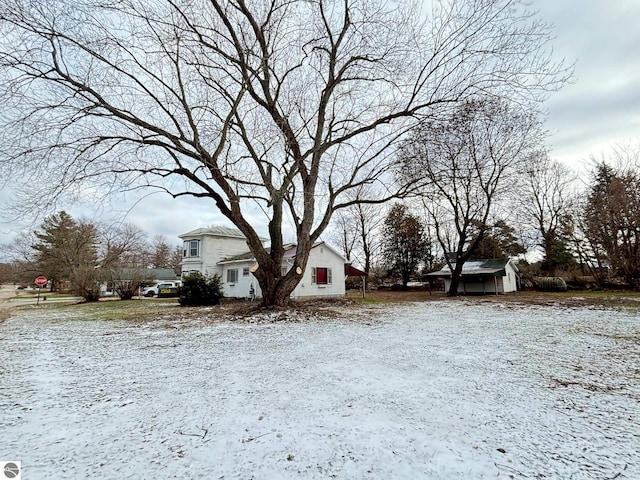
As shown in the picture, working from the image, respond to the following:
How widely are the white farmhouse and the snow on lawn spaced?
40.2 ft

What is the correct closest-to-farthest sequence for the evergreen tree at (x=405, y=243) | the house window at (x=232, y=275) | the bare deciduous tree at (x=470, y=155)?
the bare deciduous tree at (x=470, y=155)
the house window at (x=232, y=275)
the evergreen tree at (x=405, y=243)

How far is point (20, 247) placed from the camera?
3384 cm

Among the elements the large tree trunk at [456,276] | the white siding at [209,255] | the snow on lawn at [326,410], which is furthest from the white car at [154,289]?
the large tree trunk at [456,276]

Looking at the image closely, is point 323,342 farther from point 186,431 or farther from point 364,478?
point 364,478

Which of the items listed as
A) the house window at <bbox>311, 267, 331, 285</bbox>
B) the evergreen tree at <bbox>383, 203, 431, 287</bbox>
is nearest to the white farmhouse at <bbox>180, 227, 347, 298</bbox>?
the house window at <bbox>311, 267, 331, 285</bbox>

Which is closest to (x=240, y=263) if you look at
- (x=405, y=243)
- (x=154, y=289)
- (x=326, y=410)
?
(x=154, y=289)

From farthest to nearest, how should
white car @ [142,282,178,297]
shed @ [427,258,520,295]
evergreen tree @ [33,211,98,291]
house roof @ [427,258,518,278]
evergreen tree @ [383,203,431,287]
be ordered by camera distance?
evergreen tree @ [383,203,431,287], evergreen tree @ [33,211,98,291], white car @ [142,282,178,297], shed @ [427,258,520,295], house roof @ [427,258,518,278]

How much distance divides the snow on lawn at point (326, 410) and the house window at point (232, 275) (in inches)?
570

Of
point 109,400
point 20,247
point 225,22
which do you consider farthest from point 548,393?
point 20,247

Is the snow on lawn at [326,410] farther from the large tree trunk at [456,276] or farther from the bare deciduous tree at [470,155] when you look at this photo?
the large tree trunk at [456,276]

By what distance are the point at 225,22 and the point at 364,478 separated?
38.8 feet

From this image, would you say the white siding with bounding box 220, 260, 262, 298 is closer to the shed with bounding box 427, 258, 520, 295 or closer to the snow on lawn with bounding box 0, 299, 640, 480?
the snow on lawn with bounding box 0, 299, 640, 480

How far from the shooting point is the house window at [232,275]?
68.4 feet

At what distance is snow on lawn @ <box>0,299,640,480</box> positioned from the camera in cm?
219
